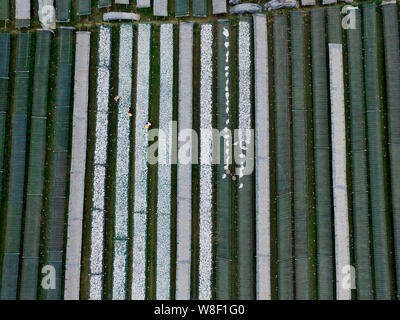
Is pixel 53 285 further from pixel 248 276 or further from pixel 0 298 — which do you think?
pixel 248 276

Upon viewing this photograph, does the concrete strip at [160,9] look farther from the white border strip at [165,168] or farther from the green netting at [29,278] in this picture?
the green netting at [29,278]

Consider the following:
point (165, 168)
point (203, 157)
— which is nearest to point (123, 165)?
point (165, 168)

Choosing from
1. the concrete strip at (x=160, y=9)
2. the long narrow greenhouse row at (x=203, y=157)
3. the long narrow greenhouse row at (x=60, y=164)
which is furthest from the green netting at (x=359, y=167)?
the long narrow greenhouse row at (x=60, y=164)

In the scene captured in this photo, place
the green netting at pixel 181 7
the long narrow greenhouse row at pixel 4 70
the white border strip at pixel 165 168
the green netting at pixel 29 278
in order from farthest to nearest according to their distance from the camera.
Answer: the green netting at pixel 181 7, the long narrow greenhouse row at pixel 4 70, the white border strip at pixel 165 168, the green netting at pixel 29 278

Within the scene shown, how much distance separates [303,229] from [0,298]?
74.8 ft

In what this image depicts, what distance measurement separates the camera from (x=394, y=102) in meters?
26.9

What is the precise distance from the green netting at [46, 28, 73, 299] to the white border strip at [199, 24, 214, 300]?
10256mm

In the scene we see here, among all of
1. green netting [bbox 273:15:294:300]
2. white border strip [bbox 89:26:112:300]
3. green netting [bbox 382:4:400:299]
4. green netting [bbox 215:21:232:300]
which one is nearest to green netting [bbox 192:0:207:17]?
green netting [bbox 215:21:232:300]

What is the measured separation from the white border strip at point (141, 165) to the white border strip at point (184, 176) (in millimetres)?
2539

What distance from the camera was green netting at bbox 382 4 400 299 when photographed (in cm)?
2623

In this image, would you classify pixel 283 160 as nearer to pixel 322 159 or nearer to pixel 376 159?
pixel 322 159

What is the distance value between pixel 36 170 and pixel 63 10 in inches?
503

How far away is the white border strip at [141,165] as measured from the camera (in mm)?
26156
